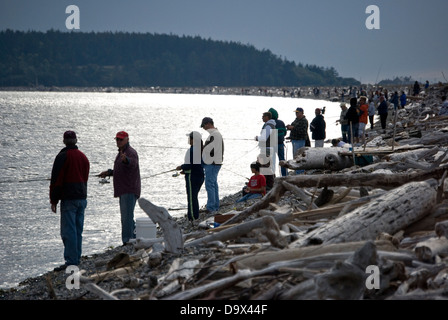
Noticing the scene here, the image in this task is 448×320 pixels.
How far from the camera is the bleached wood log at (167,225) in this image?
290 inches

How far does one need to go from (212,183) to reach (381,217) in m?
6.40

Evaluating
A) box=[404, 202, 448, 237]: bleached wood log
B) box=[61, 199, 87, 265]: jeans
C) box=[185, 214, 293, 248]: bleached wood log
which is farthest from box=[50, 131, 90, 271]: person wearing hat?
box=[404, 202, 448, 237]: bleached wood log

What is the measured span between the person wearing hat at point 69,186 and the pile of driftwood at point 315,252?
1886mm

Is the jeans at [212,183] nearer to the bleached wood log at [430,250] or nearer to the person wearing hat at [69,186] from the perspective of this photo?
the person wearing hat at [69,186]

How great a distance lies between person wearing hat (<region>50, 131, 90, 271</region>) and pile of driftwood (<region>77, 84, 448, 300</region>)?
1886mm

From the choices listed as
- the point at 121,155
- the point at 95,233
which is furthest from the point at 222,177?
the point at 121,155

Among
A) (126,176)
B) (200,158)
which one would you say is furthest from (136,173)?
(200,158)

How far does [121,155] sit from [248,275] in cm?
495

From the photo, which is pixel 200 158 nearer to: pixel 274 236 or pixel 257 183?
pixel 257 183

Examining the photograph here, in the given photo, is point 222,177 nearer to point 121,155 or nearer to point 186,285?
point 121,155

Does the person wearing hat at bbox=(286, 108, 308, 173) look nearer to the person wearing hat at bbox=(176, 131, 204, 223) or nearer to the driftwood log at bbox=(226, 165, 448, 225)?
the person wearing hat at bbox=(176, 131, 204, 223)

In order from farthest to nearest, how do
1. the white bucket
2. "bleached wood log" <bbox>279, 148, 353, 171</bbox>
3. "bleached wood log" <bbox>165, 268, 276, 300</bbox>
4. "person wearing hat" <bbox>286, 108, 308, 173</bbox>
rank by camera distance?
"person wearing hat" <bbox>286, 108, 308, 173</bbox>
"bleached wood log" <bbox>279, 148, 353, 171</bbox>
the white bucket
"bleached wood log" <bbox>165, 268, 276, 300</bbox>

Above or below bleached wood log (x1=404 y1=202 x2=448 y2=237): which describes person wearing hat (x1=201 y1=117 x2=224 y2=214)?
above

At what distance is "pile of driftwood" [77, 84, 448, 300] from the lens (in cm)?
546
